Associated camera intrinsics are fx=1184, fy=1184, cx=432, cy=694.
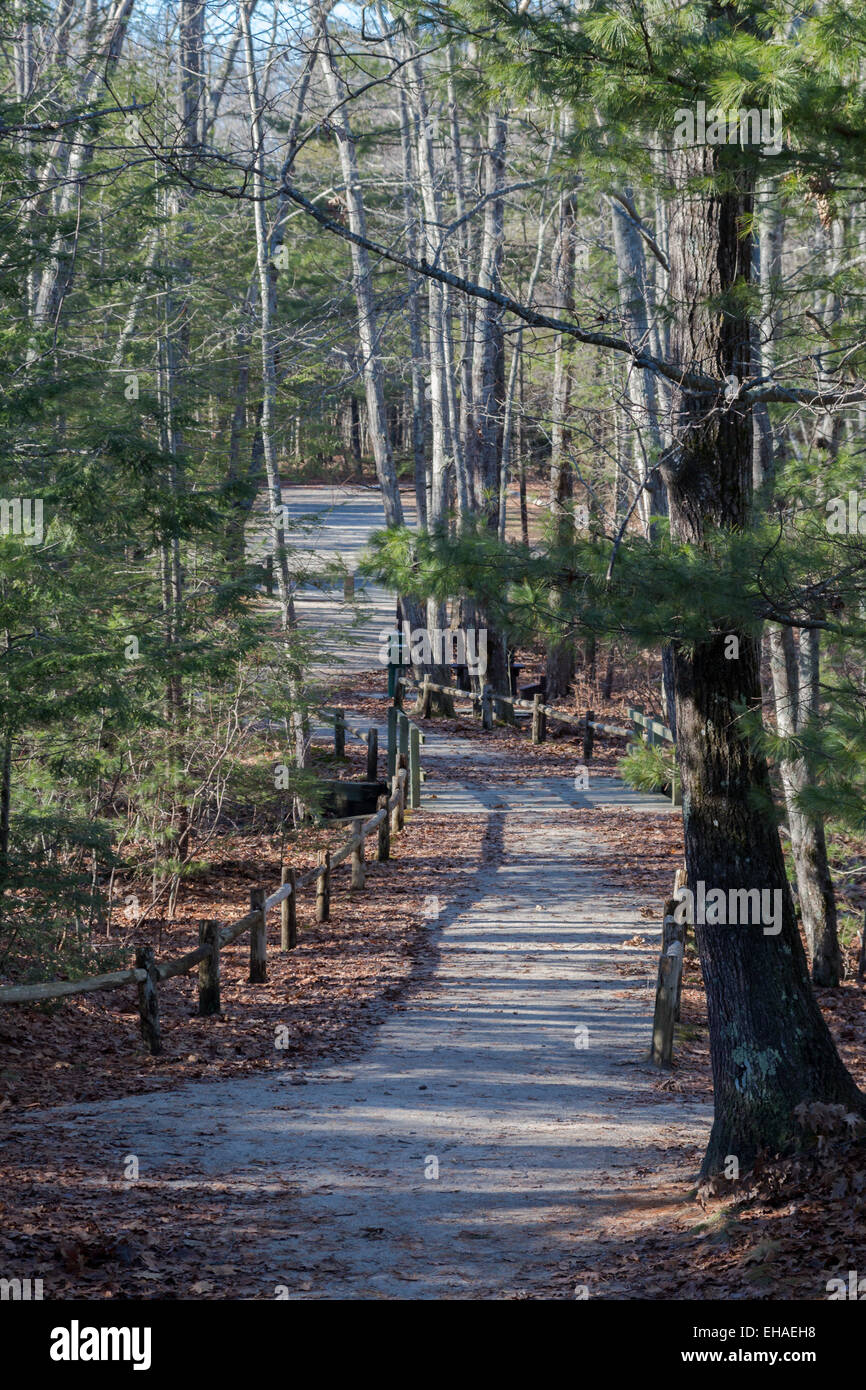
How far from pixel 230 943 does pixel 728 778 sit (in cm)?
781

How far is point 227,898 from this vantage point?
16406 millimetres

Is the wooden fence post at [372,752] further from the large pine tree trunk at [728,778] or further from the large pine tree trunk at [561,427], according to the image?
the large pine tree trunk at [728,778]

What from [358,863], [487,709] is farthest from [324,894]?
[487,709]

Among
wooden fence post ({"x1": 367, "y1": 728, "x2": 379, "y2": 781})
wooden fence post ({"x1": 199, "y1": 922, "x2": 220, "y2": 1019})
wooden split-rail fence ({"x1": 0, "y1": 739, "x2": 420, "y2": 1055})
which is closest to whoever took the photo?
wooden split-rail fence ({"x1": 0, "y1": 739, "x2": 420, "y2": 1055})

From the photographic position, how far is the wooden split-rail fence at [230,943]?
28.9 feet

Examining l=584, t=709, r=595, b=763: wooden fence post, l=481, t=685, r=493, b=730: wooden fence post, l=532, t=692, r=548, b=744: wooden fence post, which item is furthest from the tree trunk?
l=481, t=685, r=493, b=730: wooden fence post

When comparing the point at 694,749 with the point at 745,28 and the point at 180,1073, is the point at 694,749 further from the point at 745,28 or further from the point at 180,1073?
the point at 180,1073

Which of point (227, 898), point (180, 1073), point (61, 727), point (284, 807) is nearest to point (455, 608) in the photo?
point (284, 807)

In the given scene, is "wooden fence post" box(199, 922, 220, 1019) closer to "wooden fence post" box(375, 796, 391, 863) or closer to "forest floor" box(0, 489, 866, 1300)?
"forest floor" box(0, 489, 866, 1300)

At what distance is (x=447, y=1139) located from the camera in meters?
7.61

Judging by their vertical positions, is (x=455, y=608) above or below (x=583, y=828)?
above

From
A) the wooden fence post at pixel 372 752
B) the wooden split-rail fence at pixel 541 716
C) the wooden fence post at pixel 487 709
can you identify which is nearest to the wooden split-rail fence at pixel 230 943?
the wooden fence post at pixel 372 752

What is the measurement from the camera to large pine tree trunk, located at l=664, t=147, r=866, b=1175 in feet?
20.4
